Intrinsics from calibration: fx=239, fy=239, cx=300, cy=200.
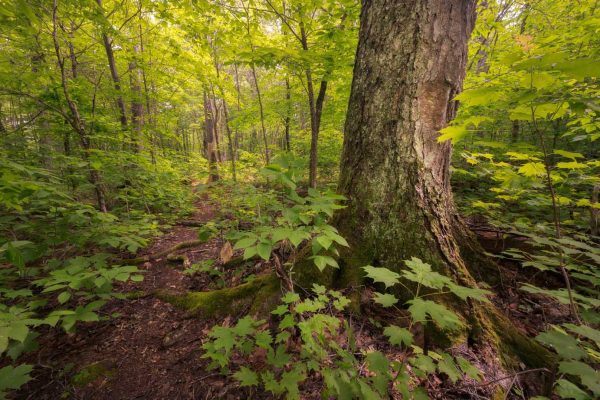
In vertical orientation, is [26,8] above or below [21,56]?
below

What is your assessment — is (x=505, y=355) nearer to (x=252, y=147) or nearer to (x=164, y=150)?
(x=164, y=150)

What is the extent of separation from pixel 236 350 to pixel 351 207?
1.70m

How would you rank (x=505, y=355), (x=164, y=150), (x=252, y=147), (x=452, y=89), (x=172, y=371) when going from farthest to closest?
(x=252, y=147) < (x=164, y=150) < (x=452, y=89) < (x=172, y=371) < (x=505, y=355)

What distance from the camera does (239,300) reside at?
2.62 metres

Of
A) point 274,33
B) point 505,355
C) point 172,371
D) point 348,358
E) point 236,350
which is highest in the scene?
point 274,33

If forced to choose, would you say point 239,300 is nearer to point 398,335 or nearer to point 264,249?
point 264,249

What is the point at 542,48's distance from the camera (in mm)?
4242

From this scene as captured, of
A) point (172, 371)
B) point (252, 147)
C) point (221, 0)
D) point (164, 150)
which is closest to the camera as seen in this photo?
point (172, 371)

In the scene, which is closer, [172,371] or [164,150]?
[172,371]

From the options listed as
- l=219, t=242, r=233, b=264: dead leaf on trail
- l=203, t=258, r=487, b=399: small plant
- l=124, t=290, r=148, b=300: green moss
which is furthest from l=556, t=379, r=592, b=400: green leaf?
l=124, t=290, r=148, b=300: green moss

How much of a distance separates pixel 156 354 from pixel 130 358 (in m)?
0.24

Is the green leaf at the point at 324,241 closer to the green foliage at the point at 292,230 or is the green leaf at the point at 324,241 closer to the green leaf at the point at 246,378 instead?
the green foliage at the point at 292,230

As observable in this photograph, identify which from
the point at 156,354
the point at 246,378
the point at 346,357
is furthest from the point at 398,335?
the point at 156,354

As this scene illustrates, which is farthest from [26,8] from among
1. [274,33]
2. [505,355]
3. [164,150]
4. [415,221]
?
[274,33]
